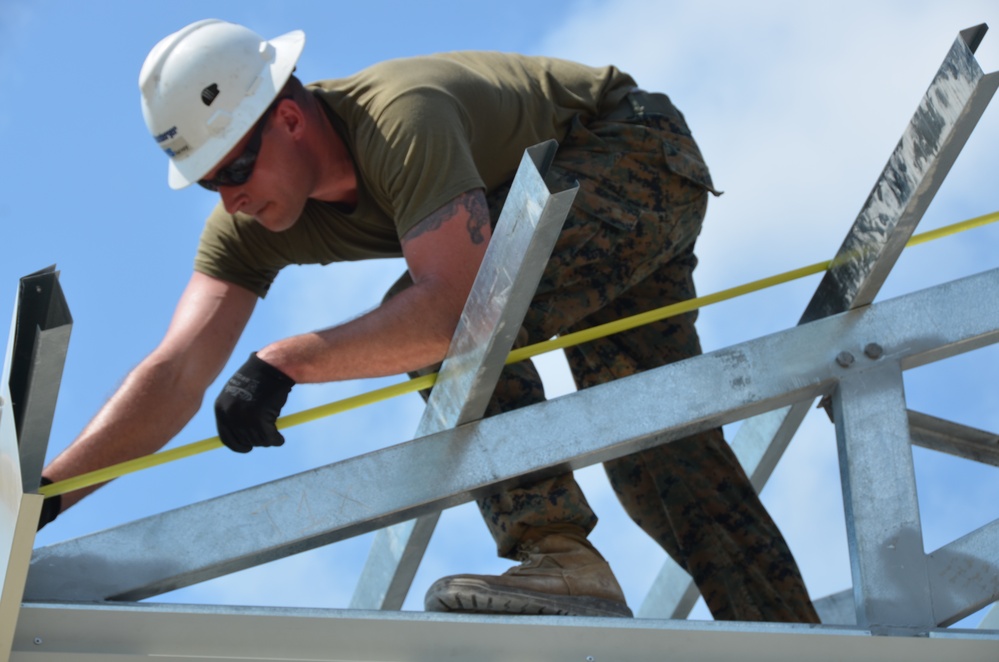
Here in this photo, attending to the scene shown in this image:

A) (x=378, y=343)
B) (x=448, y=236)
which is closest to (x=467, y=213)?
(x=448, y=236)

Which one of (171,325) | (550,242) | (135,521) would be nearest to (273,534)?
(135,521)

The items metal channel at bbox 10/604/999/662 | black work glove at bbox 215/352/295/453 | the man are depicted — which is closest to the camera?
metal channel at bbox 10/604/999/662

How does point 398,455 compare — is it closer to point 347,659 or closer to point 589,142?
point 347,659

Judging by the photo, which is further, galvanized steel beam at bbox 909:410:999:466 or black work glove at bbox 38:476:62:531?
galvanized steel beam at bbox 909:410:999:466

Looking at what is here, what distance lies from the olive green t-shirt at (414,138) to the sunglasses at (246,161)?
0.17 m

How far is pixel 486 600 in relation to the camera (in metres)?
3.05

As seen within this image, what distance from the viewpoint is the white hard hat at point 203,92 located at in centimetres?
397

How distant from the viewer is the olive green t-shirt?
3617mm

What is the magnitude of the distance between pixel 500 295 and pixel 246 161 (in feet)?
4.14

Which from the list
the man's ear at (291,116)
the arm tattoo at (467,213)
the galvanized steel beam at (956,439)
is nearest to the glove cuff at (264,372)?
the arm tattoo at (467,213)

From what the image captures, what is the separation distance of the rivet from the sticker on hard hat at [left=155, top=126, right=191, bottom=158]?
1919mm

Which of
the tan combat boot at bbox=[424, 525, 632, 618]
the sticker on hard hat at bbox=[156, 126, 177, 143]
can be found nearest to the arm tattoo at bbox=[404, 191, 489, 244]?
the tan combat boot at bbox=[424, 525, 632, 618]

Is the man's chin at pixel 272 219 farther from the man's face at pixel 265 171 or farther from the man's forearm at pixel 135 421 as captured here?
the man's forearm at pixel 135 421

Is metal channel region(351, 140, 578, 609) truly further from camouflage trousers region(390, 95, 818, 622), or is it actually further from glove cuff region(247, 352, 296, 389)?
camouflage trousers region(390, 95, 818, 622)
